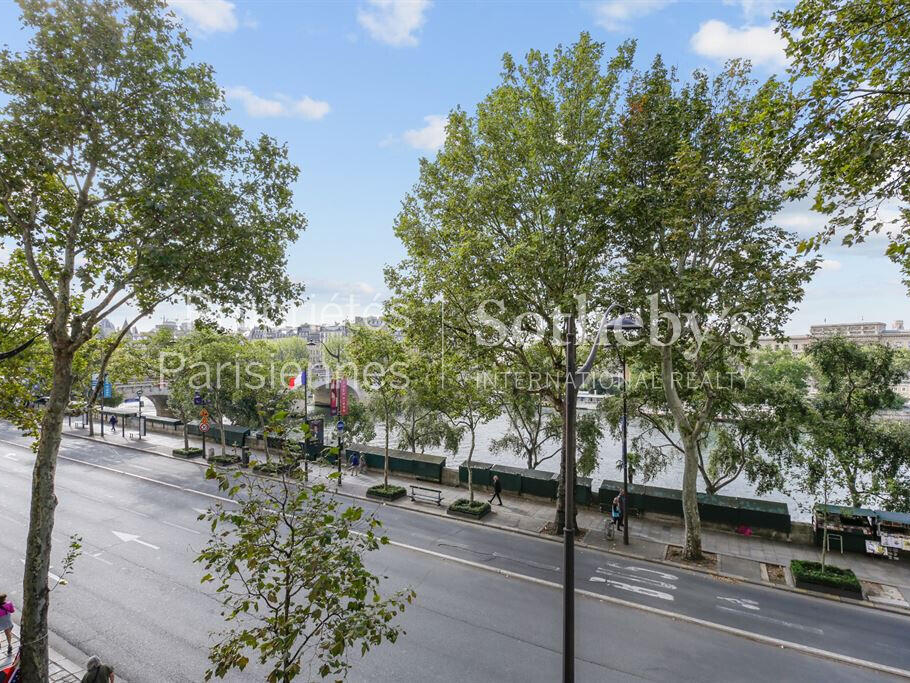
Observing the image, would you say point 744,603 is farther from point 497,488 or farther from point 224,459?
point 224,459

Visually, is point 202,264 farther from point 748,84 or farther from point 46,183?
point 748,84

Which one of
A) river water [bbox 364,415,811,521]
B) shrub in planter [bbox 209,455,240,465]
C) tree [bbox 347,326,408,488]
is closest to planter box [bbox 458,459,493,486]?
tree [bbox 347,326,408,488]

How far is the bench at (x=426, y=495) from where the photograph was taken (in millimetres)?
21625

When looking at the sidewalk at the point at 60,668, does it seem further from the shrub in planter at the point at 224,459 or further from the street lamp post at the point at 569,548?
the street lamp post at the point at 569,548

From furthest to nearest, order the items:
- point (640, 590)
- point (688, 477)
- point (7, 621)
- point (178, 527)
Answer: point (178, 527) → point (688, 477) → point (640, 590) → point (7, 621)

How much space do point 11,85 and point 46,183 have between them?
167cm

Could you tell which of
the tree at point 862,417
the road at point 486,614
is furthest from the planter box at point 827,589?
the tree at point 862,417

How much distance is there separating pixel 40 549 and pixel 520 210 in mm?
15350

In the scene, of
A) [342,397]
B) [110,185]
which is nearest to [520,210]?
[110,185]

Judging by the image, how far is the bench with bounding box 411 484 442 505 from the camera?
70.9 ft

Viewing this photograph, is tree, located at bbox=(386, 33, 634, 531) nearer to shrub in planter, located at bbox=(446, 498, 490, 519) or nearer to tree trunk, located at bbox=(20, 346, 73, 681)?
shrub in planter, located at bbox=(446, 498, 490, 519)

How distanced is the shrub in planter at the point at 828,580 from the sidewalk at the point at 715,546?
1.29 feet

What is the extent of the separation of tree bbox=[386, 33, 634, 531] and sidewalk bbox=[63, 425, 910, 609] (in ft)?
18.7

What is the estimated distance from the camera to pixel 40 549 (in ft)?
26.0
